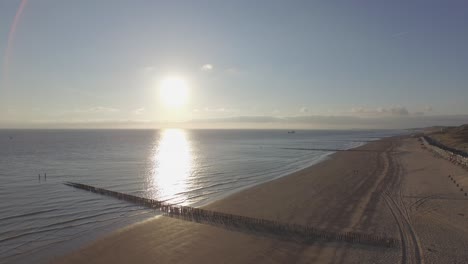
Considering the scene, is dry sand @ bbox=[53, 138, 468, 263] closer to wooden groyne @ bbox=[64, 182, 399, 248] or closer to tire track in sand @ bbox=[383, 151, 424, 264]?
tire track in sand @ bbox=[383, 151, 424, 264]

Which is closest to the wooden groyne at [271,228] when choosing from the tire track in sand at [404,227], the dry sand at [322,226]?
the dry sand at [322,226]

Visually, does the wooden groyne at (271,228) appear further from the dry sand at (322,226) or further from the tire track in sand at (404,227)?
the tire track in sand at (404,227)

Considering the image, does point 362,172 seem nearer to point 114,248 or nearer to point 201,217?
point 201,217

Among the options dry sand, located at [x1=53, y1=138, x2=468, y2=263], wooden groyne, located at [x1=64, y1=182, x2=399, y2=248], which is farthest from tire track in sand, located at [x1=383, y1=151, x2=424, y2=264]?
wooden groyne, located at [x1=64, y1=182, x2=399, y2=248]

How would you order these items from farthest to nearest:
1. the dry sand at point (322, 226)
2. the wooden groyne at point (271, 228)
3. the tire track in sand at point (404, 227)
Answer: the wooden groyne at point (271, 228) → the dry sand at point (322, 226) → the tire track in sand at point (404, 227)

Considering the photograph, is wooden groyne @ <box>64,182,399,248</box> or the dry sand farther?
wooden groyne @ <box>64,182,399,248</box>

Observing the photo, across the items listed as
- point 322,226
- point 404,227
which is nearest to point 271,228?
point 322,226

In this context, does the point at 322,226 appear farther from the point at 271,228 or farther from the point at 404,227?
the point at 404,227

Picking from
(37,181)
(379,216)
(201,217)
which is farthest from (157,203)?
(37,181)

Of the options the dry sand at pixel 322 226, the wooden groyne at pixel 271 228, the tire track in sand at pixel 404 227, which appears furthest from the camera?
the wooden groyne at pixel 271 228
